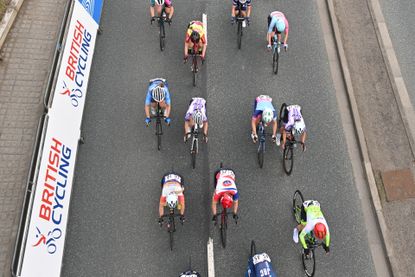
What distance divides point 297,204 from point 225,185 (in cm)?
241

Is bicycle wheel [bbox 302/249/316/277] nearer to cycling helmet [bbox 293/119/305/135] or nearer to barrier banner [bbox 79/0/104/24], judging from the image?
cycling helmet [bbox 293/119/305/135]

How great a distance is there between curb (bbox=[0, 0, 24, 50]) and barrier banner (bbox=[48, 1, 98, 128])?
290 centimetres

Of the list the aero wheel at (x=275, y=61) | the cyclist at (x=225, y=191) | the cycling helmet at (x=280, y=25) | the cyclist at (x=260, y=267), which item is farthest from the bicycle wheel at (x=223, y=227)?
the cycling helmet at (x=280, y=25)

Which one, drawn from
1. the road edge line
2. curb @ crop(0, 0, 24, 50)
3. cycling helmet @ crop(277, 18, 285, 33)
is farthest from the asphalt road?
curb @ crop(0, 0, 24, 50)

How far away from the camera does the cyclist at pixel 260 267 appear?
845cm

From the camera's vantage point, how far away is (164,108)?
10.7 m

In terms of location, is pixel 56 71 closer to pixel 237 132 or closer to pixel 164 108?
pixel 164 108

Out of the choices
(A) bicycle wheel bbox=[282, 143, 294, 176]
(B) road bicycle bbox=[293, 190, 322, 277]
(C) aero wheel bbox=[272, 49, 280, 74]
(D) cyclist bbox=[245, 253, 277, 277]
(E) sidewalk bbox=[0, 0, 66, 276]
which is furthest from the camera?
(C) aero wheel bbox=[272, 49, 280, 74]

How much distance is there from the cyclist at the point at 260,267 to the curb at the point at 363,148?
319 centimetres

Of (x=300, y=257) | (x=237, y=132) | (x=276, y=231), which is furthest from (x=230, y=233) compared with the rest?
(x=237, y=132)

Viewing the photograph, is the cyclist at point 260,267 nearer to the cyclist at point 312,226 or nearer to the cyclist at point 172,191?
the cyclist at point 312,226

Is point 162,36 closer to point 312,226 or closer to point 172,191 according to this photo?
point 172,191

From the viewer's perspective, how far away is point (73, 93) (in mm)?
11000

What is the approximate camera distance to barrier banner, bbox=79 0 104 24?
12523 mm
